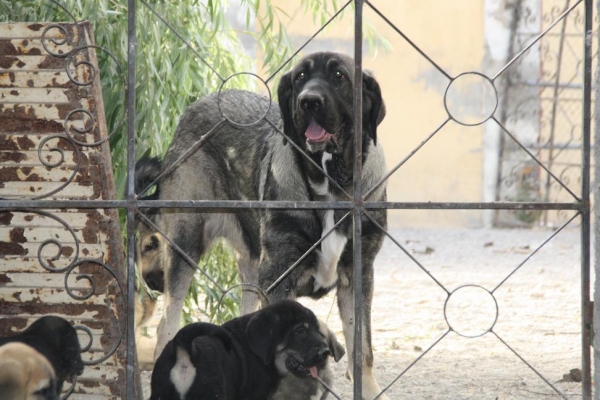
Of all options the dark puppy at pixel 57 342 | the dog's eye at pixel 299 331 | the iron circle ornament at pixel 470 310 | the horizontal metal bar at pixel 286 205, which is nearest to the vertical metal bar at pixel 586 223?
the horizontal metal bar at pixel 286 205

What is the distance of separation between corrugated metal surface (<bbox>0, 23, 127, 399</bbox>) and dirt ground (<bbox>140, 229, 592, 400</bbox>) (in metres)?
1.31

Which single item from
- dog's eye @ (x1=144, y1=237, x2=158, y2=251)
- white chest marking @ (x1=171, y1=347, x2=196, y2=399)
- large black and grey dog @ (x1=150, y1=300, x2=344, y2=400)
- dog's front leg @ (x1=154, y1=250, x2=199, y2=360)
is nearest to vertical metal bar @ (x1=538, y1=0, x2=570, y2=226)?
dog's eye @ (x1=144, y1=237, x2=158, y2=251)

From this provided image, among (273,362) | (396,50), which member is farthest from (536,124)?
(273,362)

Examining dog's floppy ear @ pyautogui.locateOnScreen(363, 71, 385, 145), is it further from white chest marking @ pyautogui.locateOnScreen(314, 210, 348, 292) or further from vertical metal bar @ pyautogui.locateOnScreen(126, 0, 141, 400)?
vertical metal bar @ pyautogui.locateOnScreen(126, 0, 141, 400)

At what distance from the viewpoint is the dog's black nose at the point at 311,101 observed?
14.0ft

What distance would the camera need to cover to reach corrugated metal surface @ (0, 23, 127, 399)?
4.13m

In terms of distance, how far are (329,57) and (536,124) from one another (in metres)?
9.17

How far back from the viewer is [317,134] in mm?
4426

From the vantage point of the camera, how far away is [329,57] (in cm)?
452

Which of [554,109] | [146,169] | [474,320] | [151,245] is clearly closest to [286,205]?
[146,169]

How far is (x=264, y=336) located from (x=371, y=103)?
1303mm

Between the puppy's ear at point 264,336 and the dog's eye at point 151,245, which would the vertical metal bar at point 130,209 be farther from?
the dog's eye at point 151,245

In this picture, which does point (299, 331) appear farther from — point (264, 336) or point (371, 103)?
point (371, 103)

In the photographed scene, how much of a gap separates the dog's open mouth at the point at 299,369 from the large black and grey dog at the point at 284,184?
0.54 m
